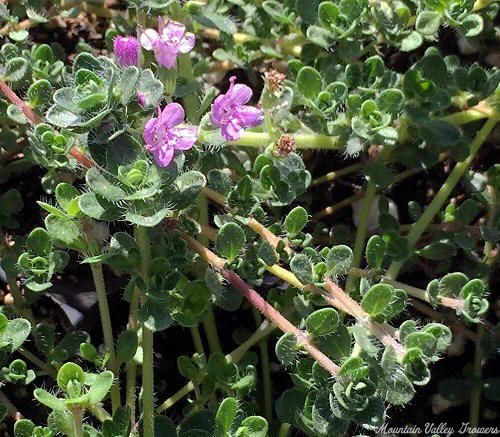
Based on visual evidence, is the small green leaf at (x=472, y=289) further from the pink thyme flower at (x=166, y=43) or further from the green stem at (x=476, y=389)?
the pink thyme flower at (x=166, y=43)

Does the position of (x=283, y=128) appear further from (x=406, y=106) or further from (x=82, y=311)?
(x=82, y=311)

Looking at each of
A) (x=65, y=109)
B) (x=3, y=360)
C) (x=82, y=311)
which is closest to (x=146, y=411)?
(x=3, y=360)

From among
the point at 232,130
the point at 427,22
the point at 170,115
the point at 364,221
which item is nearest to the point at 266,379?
the point at 364,221

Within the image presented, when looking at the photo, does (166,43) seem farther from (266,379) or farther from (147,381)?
(266,379)

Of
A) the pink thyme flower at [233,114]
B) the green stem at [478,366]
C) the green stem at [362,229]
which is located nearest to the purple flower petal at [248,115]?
the pink thyme flower at [233,114]

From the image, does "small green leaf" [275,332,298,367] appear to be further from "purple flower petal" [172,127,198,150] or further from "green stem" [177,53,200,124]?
"green stem" [177,53,200,124]
